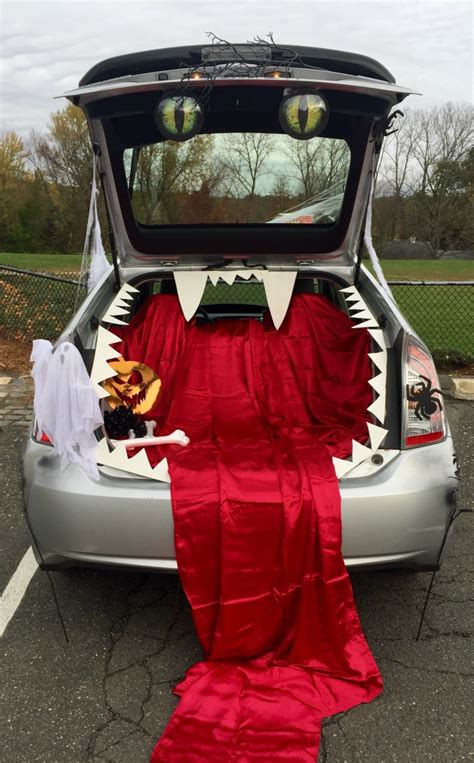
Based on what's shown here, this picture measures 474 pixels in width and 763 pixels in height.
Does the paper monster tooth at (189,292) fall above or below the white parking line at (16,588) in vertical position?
above

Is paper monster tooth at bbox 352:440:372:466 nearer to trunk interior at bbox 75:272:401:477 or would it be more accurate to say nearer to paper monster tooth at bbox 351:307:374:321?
trunk interior at bbox 75:272:401:477

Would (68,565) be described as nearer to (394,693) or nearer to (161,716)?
(161,716)

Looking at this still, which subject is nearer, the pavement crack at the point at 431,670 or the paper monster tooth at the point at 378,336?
the pavement crack at the point at 431,670

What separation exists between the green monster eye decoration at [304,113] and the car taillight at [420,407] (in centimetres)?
110

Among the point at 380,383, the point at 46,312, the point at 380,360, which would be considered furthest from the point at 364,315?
the point at 46,312

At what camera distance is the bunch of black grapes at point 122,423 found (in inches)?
103

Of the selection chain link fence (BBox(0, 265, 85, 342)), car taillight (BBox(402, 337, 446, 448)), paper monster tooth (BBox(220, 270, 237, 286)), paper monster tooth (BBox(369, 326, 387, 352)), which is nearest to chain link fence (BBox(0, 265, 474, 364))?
chain link fence (BBox(0, 265, 85, 342))

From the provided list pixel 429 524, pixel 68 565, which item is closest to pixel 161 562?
pixel 68 565

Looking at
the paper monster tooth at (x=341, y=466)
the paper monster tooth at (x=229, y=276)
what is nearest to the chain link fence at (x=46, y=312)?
the paper monster tooth at (x=229, y=276)

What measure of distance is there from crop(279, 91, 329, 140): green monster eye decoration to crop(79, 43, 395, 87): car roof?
13 centimetres

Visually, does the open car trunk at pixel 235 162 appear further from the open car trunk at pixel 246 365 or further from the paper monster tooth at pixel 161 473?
the paper monster tooth at pixel 161 473

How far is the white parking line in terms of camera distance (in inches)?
98.2

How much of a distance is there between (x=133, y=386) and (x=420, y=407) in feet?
4.44

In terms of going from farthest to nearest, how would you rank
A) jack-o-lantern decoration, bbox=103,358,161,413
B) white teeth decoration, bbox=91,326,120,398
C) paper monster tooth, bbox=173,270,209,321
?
paper monster tooth, bbox=173,270,209,321 → jack-o-lantern decoration, bbox=103,358,161,413 → white teeth decoration, bbox=91,326,120,398
